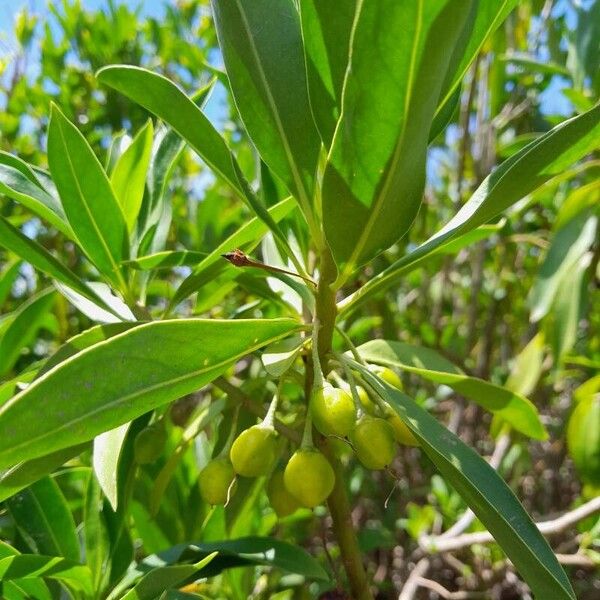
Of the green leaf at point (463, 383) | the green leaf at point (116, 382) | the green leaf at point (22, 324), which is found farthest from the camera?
the green leaf at point (22, 324)

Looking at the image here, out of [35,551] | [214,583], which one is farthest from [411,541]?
[35,551]

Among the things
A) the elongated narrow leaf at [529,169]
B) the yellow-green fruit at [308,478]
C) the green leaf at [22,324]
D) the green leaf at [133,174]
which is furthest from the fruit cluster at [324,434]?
the green leaf at [22,324]

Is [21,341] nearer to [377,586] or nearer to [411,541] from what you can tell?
[377,586]

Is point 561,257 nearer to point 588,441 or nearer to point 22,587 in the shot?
point 588,441

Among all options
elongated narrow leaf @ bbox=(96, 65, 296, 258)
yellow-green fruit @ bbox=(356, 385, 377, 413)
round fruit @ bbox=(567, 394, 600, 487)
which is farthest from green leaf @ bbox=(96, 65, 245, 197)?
round fruit @ bbox=(567, 394, 600, 487)

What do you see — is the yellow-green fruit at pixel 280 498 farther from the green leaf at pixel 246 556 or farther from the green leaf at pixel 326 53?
the green leaf at pixel 326 53

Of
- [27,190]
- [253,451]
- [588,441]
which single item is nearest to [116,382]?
[253,451]

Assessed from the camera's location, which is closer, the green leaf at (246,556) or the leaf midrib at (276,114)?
the leaf midrib at (276,114)

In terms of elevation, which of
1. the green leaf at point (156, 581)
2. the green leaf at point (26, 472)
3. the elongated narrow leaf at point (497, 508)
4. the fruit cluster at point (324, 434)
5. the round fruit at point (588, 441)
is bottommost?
the round fruit at point (588, 441)
